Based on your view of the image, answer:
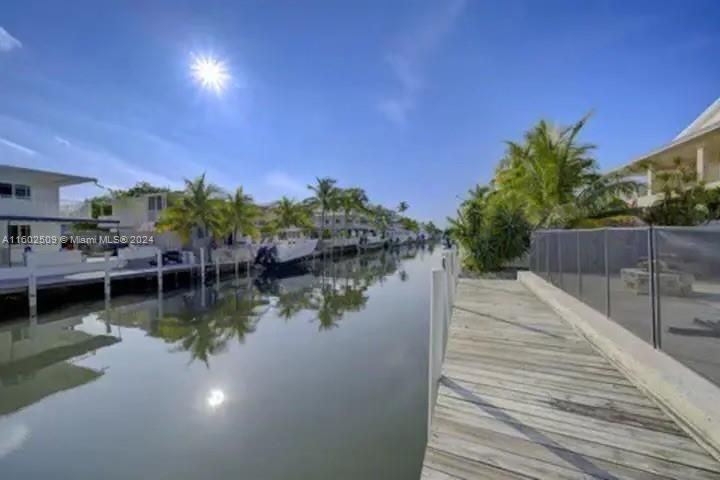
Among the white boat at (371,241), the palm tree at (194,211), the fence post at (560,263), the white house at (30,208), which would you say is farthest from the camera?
the white boat at (371,241)

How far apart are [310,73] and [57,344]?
505 inches

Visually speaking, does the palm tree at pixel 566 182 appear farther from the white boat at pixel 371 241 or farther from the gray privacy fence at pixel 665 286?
the white boat at pixel 371 241

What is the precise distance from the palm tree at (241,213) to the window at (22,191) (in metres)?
10.6

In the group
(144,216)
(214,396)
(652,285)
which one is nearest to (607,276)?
(652,285)

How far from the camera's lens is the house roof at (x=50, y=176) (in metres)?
18.4

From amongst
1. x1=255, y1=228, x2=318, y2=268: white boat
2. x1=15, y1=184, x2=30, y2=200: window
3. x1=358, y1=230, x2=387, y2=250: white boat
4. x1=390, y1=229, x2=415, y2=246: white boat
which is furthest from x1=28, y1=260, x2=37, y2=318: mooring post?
x1=390, y1=229, x2=415, y2=246: white boat

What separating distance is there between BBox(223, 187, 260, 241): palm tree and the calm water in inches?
545

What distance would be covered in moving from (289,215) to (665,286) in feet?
131

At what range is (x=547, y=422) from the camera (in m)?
3.07

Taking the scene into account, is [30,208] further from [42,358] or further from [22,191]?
[42,358]

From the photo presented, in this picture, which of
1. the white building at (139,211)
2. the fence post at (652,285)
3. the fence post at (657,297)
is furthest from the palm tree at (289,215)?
the fence post at (657,297)

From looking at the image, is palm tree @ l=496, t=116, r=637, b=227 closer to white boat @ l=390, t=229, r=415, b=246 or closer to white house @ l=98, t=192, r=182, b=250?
white house @ l=98, t=192, r=182, b=250

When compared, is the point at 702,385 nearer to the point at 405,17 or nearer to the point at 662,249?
the point at 662,249

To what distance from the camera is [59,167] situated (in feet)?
75.3
